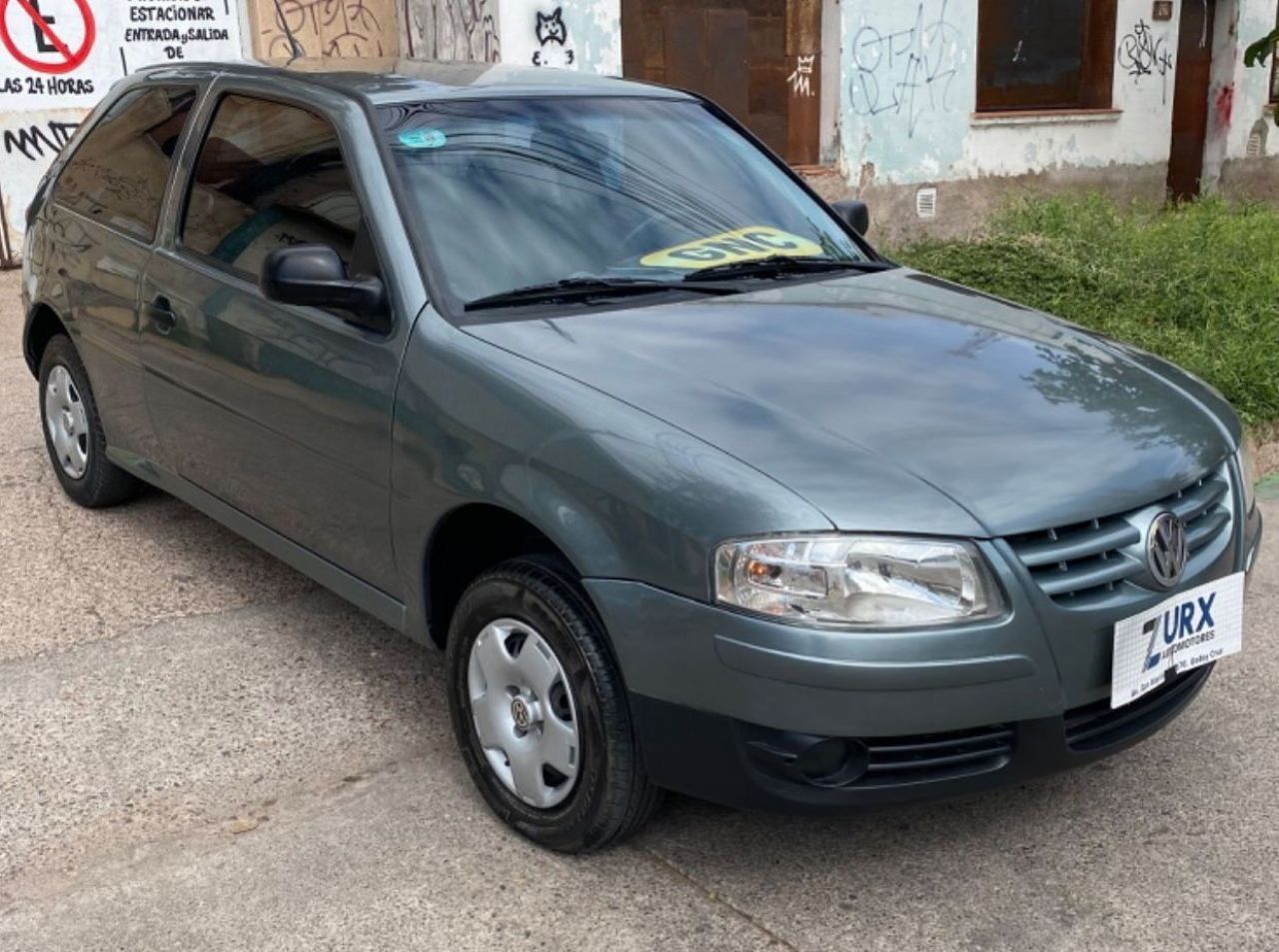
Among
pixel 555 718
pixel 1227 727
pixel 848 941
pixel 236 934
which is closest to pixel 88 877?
pixel 236 934

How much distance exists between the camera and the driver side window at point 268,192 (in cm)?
388

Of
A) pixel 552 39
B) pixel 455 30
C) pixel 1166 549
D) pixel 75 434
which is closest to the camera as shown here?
pixel 1166 549

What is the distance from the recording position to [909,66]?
12.7 metres

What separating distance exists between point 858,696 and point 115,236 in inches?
130

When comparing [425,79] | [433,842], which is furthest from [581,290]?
[433,842]

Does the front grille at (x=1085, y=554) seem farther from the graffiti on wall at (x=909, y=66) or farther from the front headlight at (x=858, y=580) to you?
the graffiti on wall at (x=909, y=66)

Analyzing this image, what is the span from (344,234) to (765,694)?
5.95 ft

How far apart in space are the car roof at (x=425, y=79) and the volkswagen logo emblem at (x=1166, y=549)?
7.12 feet

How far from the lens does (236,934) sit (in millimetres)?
3025

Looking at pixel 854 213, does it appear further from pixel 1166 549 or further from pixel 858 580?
pixel 858 580

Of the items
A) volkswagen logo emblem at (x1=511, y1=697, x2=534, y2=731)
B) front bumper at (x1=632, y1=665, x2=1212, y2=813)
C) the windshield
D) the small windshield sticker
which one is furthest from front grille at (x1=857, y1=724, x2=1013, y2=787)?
the small windshield sticker

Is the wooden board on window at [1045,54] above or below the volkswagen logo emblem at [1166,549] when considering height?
above

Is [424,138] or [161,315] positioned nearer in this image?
[424,138]

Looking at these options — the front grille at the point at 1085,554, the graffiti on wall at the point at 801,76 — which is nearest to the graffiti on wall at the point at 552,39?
the graffiti on wall at the point at 801,76
